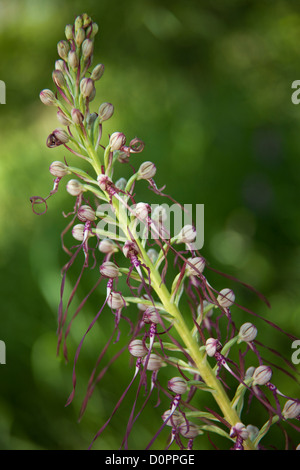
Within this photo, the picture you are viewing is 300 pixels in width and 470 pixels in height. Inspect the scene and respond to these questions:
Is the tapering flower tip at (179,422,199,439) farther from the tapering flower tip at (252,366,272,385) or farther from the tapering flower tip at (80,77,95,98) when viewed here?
the tapering flower tip at (80,77,95,98)

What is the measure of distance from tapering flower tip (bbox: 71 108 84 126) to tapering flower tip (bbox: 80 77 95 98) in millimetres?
26

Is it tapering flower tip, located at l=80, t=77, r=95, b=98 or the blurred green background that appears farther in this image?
the blurred green background

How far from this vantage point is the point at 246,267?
154 cm

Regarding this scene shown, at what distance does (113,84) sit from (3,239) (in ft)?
3.41

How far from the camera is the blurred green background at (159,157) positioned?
124cm

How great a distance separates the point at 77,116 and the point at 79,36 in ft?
0.33

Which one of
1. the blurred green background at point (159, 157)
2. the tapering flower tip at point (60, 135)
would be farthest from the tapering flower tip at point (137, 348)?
the blurred green background at point (159, 157)

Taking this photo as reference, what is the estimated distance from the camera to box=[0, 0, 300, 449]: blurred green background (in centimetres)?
124

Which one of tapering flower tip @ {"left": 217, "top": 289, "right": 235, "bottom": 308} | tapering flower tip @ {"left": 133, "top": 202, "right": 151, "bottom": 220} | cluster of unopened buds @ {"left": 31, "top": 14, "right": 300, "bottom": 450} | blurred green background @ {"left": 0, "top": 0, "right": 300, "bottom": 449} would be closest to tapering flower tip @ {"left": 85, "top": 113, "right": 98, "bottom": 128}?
cluster of unopened buds @ {"left": 31, "top": 14, "right": 300, "bottom": 450}

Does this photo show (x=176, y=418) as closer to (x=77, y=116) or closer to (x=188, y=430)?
(x=188, y=430)

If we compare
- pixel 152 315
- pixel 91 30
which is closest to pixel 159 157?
pixel 91 30

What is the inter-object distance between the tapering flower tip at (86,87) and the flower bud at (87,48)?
0.15ft

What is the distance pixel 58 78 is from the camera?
0.48 m

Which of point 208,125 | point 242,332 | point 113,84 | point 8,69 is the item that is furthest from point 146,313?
point 8,69
